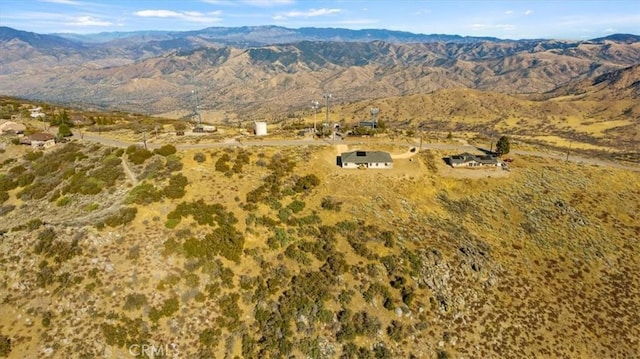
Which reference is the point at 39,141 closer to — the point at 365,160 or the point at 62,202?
the point at 62,202

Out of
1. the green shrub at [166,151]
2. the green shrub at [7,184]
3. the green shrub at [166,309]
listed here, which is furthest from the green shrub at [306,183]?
the green shrub at [7,184]

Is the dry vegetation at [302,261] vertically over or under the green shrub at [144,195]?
under

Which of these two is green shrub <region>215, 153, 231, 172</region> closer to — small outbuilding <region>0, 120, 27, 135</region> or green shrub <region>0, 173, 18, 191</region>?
green shrub <region>0, 173, 18, 191</region>

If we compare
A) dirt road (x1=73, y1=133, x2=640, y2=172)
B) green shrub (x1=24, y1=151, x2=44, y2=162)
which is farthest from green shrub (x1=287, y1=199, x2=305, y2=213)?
green shrub (x1=24, y1=151, x2=44, y2=162)

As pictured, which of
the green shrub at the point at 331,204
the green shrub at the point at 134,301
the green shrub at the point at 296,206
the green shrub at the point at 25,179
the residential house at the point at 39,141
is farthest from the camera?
the residential house at the point at 39,141

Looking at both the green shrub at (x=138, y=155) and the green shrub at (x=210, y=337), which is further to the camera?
the green shrub at (x=138, y=155)

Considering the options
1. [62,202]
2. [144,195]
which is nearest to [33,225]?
[62,202]

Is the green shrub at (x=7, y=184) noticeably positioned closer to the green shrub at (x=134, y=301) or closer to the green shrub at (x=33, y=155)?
the green shrub at (x=33, y=155)

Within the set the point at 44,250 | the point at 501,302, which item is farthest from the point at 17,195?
the point at 501,302
